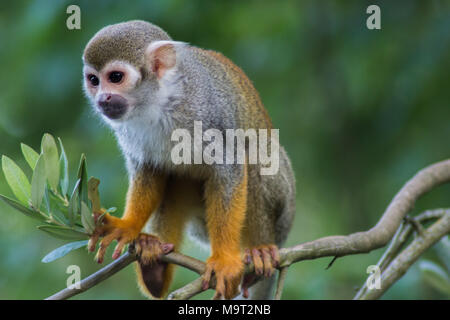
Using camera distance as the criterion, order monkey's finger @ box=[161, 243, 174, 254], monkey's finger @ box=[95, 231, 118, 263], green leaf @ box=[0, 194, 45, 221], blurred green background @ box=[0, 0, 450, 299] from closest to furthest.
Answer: green leaf @ box=[0, 194, 45, 221] → monkey's finger @ box=[95, 231, 118, 263] → monkey's finger @ box=[161, 243, 174, 254] → blurred green background @ box=[0, 0, 450, 299]

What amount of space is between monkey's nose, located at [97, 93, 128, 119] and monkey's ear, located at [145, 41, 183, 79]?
264 millimetres

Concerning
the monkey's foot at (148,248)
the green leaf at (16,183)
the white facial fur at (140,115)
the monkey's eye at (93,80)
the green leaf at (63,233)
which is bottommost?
the monkey's foot at (148,248)

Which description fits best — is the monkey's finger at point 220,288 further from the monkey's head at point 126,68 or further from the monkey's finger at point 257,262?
the monkey's head at point 126,68

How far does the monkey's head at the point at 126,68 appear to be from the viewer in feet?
9.91

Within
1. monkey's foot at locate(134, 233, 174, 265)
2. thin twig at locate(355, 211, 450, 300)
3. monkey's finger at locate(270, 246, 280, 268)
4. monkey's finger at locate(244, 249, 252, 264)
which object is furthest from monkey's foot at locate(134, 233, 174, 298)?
thin twig at locate(355, 211, 450, 300)

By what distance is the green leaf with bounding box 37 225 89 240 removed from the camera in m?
2.37

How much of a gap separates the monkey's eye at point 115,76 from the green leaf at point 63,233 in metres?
0.90

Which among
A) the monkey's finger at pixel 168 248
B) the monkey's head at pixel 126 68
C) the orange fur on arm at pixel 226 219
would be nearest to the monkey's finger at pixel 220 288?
the orange fur on arm at pixel 226 219

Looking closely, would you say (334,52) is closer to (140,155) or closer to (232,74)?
(232,74)

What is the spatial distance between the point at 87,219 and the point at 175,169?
997mm

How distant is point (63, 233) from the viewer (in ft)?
8.06

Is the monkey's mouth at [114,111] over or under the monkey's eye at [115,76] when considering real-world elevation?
under

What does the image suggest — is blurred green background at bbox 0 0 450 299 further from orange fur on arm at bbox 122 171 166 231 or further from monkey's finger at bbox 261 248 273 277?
monkey's finger at bbox 261 248 273 277
